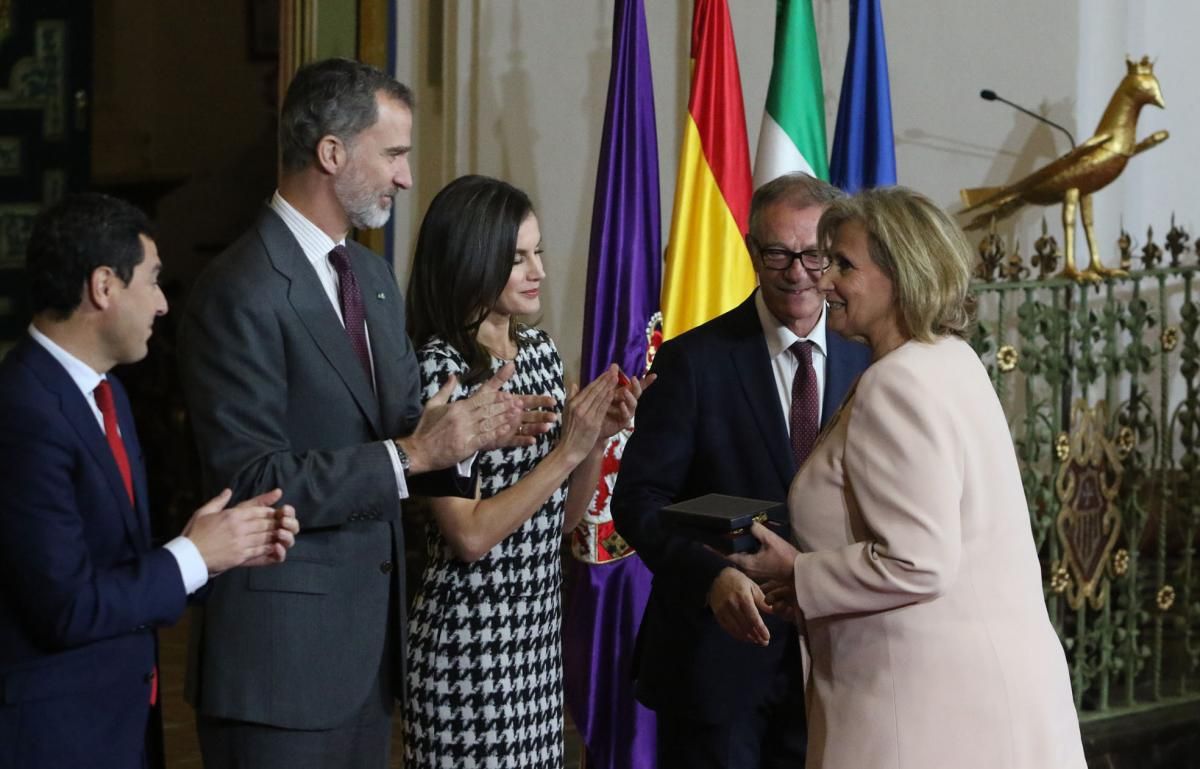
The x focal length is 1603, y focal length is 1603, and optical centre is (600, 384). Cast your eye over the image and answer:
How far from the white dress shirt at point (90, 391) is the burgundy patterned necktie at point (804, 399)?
1275mm

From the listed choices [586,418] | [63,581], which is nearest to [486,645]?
[586,418]

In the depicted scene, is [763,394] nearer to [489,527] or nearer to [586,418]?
[586,418]

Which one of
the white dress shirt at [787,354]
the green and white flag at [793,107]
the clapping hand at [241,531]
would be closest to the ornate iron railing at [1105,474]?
the green and white flag at [793,107]

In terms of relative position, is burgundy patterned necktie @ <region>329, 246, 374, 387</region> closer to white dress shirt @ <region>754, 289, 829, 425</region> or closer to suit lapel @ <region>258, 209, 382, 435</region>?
suit lapel @ <region>258, 209, 382, 435</region>

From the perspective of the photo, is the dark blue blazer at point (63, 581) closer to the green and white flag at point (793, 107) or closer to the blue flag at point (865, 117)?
the green and white flag at point (793, 107)

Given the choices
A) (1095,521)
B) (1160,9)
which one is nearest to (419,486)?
(1095,521)

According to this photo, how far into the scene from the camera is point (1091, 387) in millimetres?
6184

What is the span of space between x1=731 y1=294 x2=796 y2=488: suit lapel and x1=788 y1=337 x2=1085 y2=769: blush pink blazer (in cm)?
57

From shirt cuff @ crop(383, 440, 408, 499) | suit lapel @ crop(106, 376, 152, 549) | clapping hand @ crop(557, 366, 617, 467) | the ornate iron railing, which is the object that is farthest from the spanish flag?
suit lapel @ crop(106, 376, 152, 549)

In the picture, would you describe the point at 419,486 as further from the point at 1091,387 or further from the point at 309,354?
the point at 1091,387

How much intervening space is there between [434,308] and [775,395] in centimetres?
70

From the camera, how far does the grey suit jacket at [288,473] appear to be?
8.68 feet

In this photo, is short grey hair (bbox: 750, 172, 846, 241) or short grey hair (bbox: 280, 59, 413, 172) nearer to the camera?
short grey hair (bbox: 280, 59, 413, 172)

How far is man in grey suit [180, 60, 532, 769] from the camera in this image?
266cm
